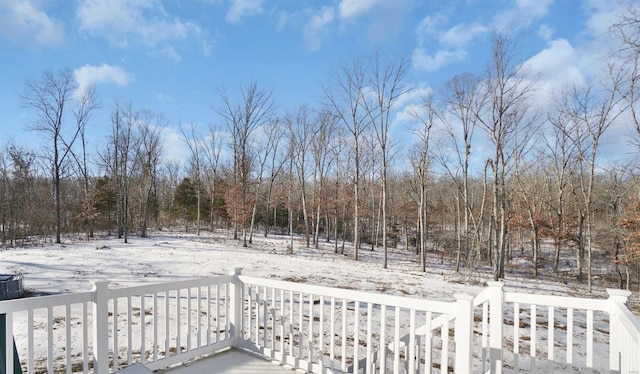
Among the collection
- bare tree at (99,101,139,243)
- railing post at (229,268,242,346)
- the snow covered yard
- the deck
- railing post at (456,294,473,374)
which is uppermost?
bare tree at (99,101,139,243)

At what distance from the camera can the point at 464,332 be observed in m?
2.19

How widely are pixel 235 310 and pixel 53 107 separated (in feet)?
58.1

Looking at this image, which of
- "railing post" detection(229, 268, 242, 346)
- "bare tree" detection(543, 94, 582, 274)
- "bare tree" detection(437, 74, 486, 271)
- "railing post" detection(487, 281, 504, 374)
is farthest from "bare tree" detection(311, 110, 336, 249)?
"railing post" detection(487, 281, 504, 374)

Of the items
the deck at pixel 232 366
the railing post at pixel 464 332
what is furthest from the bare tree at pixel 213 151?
the railing post at pixel 464 332

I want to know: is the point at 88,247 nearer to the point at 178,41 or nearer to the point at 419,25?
the point at 178,41

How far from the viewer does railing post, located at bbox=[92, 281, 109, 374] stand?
2.57m

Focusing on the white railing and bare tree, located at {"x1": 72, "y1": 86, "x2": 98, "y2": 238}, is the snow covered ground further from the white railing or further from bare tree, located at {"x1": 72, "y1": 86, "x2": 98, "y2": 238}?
bare tree, located at {"x1": 72, "y1": 86, "x2": 98, "y2": 238}

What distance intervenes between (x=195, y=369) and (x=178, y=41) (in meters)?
7.72

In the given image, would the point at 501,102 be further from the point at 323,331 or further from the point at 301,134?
the point at 323,331

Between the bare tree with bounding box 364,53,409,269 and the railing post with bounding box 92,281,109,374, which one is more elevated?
the bare tree with bounding box 364,53,409,269

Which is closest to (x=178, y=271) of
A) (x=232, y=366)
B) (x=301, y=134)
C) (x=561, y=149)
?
(x=232, y=366)

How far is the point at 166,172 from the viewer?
3108cm

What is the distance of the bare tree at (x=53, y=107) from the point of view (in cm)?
1557

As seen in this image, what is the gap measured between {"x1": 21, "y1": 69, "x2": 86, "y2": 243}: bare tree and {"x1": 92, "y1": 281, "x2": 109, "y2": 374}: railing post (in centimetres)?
1626
